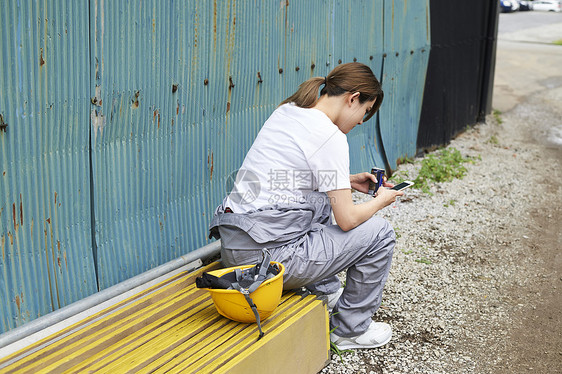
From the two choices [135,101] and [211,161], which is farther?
[211,161]

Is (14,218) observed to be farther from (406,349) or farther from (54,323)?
(406,349)

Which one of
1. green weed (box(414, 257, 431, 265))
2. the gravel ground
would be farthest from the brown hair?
green weed (box(414, 257, 431, 265))

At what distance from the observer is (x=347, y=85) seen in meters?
3.25

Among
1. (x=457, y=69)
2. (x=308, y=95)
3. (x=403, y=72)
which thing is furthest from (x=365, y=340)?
(x=457, y=69)

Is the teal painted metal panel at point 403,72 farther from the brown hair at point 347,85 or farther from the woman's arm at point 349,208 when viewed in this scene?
the woman's arm at point 349,208

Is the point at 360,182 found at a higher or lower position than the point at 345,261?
higher

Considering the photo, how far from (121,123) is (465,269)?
2822 mm

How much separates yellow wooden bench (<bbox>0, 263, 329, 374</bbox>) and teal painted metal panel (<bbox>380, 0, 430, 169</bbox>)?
3866mm

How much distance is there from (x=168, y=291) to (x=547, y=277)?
297 cm

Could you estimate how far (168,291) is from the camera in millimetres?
3230

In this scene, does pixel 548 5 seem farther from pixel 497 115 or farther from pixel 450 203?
pixel 450 203

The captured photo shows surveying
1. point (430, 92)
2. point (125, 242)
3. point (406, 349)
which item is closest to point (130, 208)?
point (125, 242)

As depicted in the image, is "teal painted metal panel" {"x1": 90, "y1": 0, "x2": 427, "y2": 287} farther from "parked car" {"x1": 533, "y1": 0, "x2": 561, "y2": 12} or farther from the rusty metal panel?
"parked car" {"x1": 533, "y1": 0, "x2": 561, "y2": 12}

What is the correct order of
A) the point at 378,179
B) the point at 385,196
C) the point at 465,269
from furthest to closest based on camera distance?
the point at 465,269, the point at 378,179, the point at 385,196
